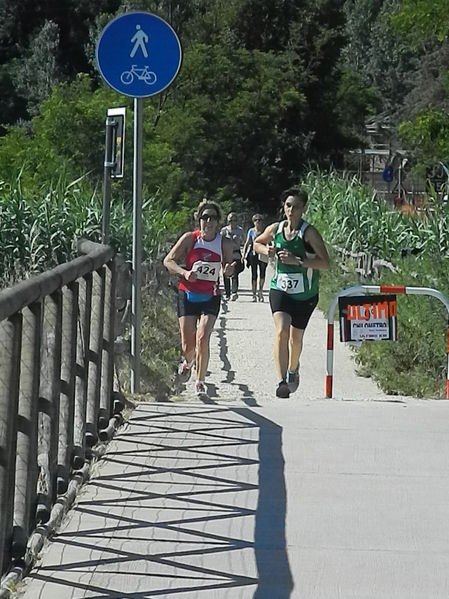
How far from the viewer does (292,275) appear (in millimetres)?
10430

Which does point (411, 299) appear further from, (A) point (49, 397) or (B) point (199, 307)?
(A) point (49, 397)

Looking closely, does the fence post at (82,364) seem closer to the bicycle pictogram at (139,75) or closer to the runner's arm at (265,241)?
the bicycle pictogram at (139,75)

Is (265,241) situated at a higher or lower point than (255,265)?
higher

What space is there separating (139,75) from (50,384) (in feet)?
12.9

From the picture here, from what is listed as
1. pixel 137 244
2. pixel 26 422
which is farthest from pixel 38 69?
pixel 26 422

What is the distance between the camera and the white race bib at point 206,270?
1085cm

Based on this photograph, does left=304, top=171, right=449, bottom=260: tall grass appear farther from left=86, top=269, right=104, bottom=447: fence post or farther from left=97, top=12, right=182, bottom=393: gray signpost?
left=86, top=269, right=104, bottom=447: fence post

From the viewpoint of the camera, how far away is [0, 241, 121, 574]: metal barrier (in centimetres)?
461

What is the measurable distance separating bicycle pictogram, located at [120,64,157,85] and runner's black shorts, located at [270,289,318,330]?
7.18ft

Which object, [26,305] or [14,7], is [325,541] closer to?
[26,305]

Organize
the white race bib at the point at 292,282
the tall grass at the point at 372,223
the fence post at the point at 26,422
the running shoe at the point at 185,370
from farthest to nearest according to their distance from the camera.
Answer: the tall grass at the point at 372,223
the running shoe at the point at 185,370
the white race bib at the point at 292,282
the fence post at the point at 26,422

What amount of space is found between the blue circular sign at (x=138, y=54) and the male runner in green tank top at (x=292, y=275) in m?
1.81

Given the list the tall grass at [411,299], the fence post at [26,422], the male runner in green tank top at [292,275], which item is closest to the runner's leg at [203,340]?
the male runner in green tank top at [292,275]

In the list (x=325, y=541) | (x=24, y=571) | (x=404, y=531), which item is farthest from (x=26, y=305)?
(x=404, y=531)
